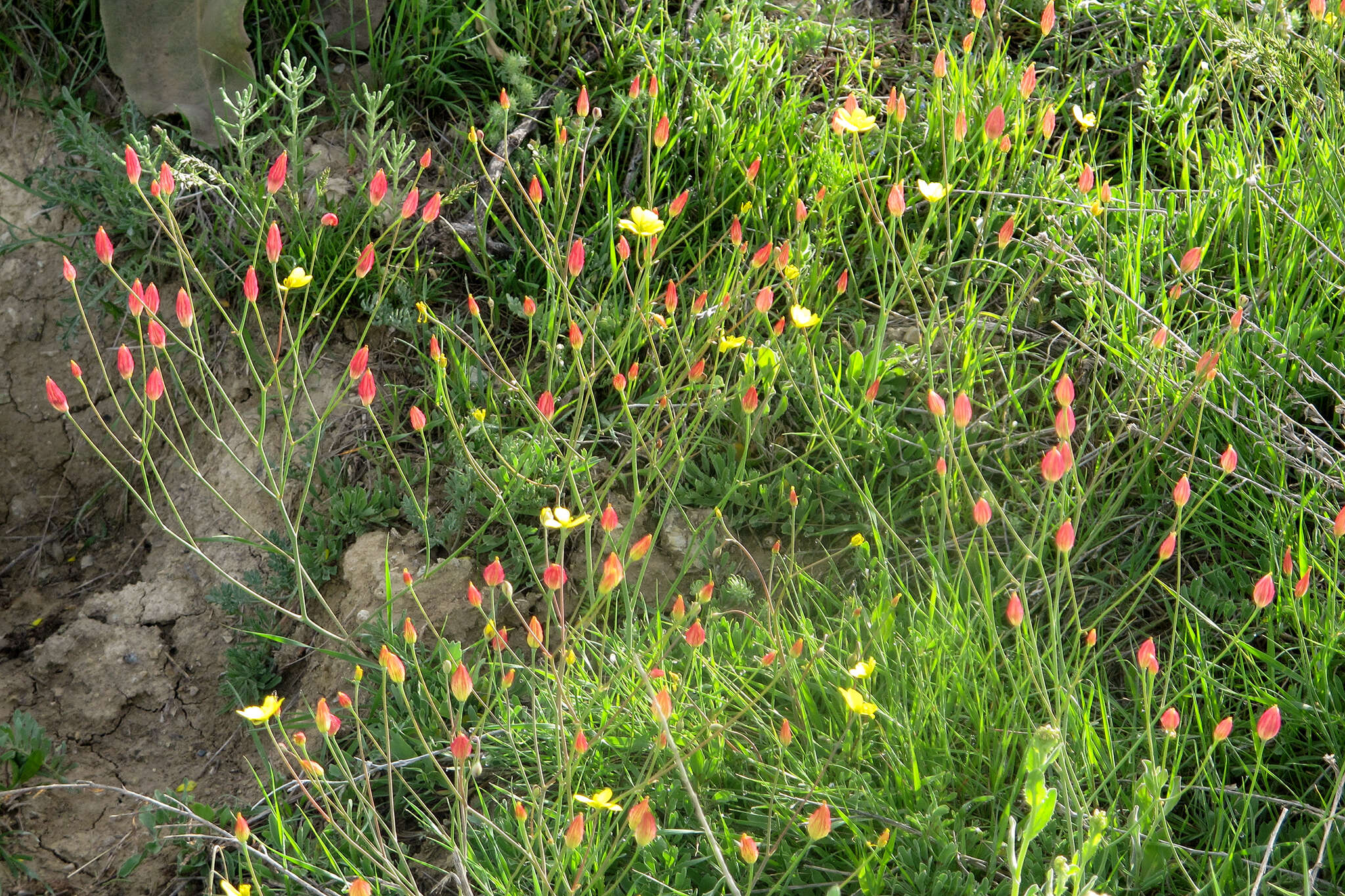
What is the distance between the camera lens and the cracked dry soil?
6.63ft

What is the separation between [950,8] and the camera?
3.05 metres

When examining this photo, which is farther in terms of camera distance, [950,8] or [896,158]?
[950,8]

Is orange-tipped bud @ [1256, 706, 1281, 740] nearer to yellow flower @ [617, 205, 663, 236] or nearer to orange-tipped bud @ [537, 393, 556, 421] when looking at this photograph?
orange-tipped bud @ [537, 393, 556, 421]

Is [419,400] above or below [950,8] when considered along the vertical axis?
below

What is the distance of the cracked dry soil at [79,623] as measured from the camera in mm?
2020

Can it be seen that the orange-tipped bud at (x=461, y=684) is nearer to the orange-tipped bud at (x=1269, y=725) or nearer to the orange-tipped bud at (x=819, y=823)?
the orange-tipped bud at (x=819, y=823)

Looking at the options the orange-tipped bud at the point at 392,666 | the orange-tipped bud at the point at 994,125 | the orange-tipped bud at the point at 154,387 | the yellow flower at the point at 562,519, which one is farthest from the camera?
the orange-tipped bud at the point at 994,125

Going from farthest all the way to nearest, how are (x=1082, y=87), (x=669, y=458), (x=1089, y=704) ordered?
(x=1082, y=87) → (x=669, y=458) → (x=1089, y=704)

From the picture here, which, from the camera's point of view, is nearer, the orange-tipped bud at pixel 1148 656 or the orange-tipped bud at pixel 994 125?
the orange-tipped bud at pixel 1148 656

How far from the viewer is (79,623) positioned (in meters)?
2.35

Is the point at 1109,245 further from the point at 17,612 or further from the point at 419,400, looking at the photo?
the point at 17,612

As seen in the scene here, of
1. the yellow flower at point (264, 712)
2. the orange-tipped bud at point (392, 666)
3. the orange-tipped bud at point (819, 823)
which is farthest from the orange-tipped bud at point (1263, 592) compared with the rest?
the yellow flower at point (264, 712)

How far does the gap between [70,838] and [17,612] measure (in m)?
0.67

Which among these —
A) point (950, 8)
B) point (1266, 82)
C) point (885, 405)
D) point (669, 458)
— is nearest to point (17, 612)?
point (669, 458)
